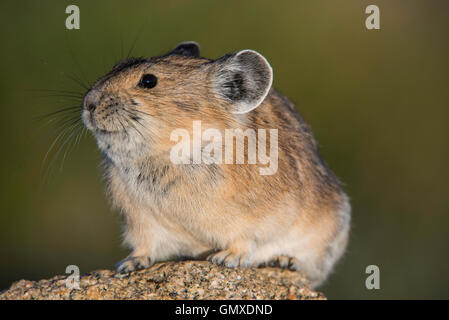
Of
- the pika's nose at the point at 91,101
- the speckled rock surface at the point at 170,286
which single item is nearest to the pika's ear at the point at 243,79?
the pika's nose at the point at 91,101

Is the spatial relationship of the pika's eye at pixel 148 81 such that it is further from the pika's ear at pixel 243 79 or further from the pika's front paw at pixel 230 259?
the pika's front paw at pixel 230 259

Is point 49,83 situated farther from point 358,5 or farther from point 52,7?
point 358,5

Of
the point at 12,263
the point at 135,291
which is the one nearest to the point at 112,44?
the point at 12,263

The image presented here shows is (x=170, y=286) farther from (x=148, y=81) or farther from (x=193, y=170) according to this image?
(x=148, y=81)

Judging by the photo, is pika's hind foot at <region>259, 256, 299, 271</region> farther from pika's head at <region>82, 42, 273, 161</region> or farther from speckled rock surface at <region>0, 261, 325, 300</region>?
pika's head at <region>82, 42, 273, 161</region>

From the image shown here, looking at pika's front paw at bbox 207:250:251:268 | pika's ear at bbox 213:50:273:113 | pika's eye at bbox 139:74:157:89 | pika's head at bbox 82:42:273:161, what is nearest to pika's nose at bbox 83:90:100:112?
pika's head at bbox 82:42:273:161

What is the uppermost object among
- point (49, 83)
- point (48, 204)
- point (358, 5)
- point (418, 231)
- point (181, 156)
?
point (358, 5)
